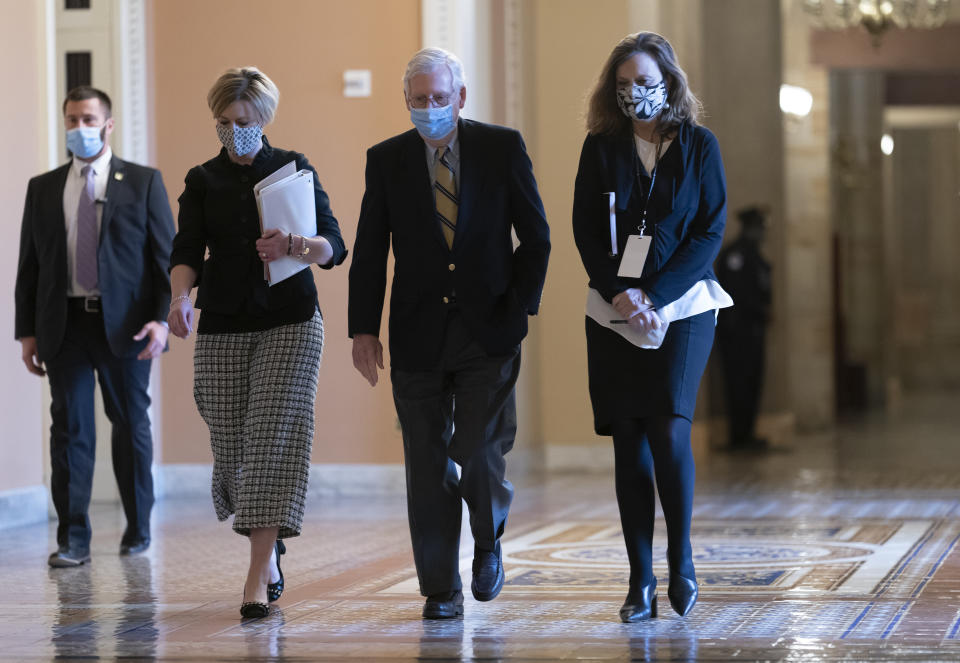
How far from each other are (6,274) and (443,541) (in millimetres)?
3583

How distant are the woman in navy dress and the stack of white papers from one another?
2.57 ft

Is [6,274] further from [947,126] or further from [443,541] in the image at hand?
[947,126]

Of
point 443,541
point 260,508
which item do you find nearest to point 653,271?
point 443,541

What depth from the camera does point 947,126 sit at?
76.1 feet

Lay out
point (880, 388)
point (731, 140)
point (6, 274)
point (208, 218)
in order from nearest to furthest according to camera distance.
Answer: point (208, 218) < point (6, 274) < point (731, 140) < point (880, 388)

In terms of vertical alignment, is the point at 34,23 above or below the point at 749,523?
above

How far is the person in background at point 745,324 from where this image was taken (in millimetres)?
12266

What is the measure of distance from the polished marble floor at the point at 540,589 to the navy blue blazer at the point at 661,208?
0.93 meters

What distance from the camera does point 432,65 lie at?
4152 mm

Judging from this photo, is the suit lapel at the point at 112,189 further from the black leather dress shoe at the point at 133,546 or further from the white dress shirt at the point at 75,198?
the black leather dress shoe at the point at 133,546

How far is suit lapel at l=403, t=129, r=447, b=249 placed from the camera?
4.23m

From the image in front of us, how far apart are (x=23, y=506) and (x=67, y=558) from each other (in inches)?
61.6

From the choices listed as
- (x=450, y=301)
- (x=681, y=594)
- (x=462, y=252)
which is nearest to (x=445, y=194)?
(x=462, y=252)

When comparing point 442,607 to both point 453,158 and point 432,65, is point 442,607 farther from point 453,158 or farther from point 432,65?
point 432,65
